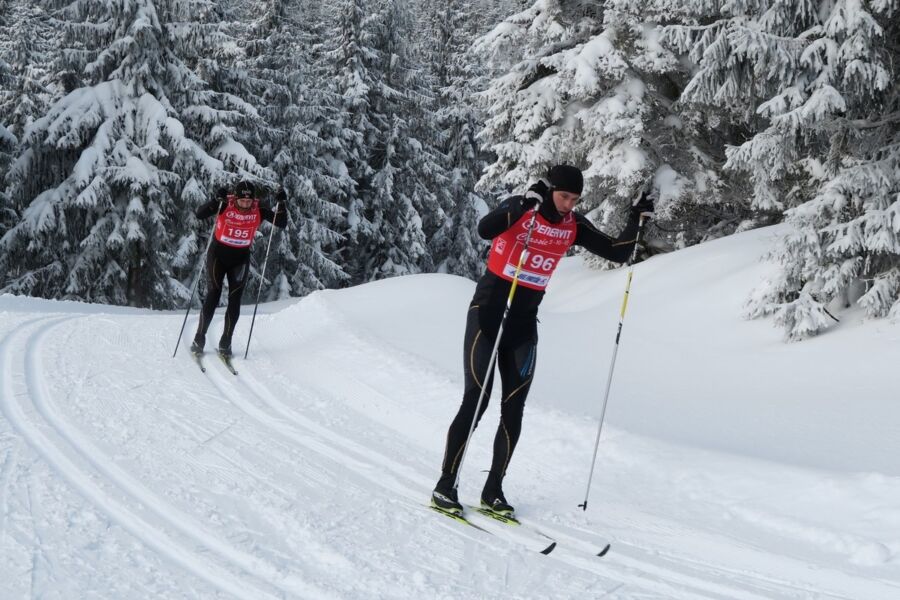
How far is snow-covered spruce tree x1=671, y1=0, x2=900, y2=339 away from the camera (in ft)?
24.8

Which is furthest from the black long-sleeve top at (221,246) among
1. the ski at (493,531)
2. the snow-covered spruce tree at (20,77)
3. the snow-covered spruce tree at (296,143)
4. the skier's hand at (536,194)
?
the snow-covered spruce tree at (20,77)

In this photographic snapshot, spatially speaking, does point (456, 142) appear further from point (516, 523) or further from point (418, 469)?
point (516, 523)

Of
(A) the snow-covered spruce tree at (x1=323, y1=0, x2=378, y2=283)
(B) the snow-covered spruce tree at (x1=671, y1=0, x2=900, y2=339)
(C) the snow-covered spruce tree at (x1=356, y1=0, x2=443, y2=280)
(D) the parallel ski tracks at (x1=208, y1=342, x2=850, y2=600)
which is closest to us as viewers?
(D) the parallel ski tracks at (x1=208, y1=342, x2=850, y2=600)

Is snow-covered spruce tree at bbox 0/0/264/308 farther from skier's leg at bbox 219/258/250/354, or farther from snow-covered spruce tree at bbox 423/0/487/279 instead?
snow-covered spruce tree at bbox 423/0/487/279

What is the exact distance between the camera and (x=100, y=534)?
343 cm

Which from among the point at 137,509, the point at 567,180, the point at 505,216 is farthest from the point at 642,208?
the point at 137,509

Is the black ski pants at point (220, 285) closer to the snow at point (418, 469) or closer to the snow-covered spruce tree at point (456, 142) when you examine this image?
the snow at point (418, 469)

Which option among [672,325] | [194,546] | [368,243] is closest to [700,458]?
[194,546]

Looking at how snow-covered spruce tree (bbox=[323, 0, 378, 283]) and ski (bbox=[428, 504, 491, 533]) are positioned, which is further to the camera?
snow-covered spruce tree (bbox=[323, 0, 378, 283])

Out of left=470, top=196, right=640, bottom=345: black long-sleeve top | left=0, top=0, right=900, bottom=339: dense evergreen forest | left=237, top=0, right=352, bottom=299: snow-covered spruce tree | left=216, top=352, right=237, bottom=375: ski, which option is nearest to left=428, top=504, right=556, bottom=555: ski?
left=470, top=196, right=640, bottom=345: black long-sleeve top

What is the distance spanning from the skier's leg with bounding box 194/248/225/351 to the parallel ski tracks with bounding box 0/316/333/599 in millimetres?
2438

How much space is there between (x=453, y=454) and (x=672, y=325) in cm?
693

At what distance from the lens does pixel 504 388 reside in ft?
14.8

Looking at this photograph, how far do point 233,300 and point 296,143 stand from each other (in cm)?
1727
